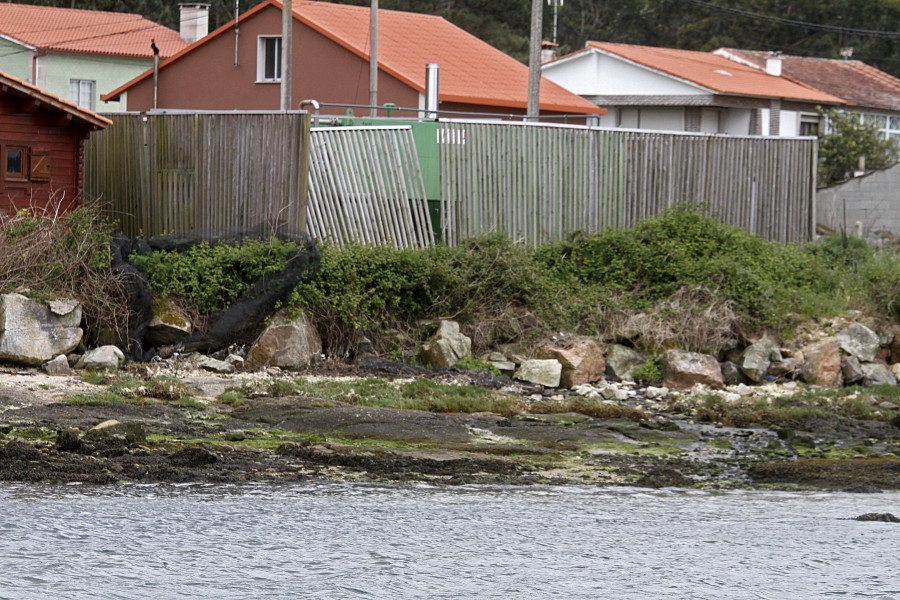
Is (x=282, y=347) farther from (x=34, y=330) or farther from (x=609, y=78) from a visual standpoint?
(x=609, y=78)

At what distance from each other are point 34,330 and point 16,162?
3.77 meters

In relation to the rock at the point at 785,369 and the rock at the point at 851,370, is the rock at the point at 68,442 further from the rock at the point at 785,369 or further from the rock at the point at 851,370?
the rock at the point at 851,370

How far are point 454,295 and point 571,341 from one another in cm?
153

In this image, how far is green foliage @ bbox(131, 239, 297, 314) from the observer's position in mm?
13328

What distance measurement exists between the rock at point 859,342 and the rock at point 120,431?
29.8ft

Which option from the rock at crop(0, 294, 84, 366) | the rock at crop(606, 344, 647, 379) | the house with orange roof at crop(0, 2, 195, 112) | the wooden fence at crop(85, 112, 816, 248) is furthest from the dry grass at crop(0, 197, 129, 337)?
the house with orange roof at crop(0, 2, 195, 112)

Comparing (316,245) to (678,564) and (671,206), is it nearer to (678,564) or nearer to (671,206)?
(671,206)

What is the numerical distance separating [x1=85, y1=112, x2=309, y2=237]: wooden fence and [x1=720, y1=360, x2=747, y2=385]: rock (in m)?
5.35

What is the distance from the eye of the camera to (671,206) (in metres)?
16.8

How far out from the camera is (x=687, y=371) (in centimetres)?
1356

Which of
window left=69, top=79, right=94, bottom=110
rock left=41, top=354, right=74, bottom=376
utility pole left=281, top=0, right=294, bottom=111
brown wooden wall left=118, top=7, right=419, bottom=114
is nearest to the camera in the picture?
rock left=41, top=354, right=74, bottom=376

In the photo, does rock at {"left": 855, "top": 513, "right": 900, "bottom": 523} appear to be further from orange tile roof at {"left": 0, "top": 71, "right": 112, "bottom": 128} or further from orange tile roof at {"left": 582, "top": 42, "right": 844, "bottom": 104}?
orange tile roof at {"left": 582, "top": 42, "right": 844, "bottom": 104}

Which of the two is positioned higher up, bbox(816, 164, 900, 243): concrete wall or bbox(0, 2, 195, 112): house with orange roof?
bbox(0, 2, 195, 112): house with orange roof

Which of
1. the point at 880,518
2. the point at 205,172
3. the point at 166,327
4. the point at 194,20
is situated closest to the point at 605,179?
the point at 205,172
